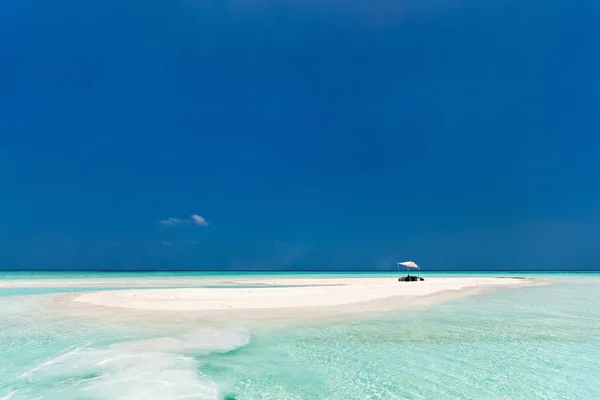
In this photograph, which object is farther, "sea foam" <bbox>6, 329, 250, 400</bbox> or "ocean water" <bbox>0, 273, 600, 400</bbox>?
"ocean water" <bbox>0, 273, 600, 400</bbox>

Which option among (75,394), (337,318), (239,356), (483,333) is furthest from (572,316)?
(75,394)

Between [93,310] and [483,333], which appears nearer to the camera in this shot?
[483,333]

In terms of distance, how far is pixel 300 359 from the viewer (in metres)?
9.36

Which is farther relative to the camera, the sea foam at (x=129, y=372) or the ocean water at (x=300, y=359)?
the ocean water at (x=300, y=359)

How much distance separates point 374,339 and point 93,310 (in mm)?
14610

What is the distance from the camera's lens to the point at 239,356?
9.73 m

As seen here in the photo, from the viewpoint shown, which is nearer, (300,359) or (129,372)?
(129,372)

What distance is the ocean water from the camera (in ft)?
23.7

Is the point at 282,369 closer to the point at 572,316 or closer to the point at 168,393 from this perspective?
the point at 168,393

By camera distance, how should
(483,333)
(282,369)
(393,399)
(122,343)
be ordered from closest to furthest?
(393,399) → (282,369) → (122,343) → (483,333)

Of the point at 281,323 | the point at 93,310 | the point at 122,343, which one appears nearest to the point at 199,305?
the point at 93,310

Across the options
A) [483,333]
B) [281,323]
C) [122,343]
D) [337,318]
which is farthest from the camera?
[337,318]

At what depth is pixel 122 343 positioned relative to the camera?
10.9m

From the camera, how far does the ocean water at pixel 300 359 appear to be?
285 inches
